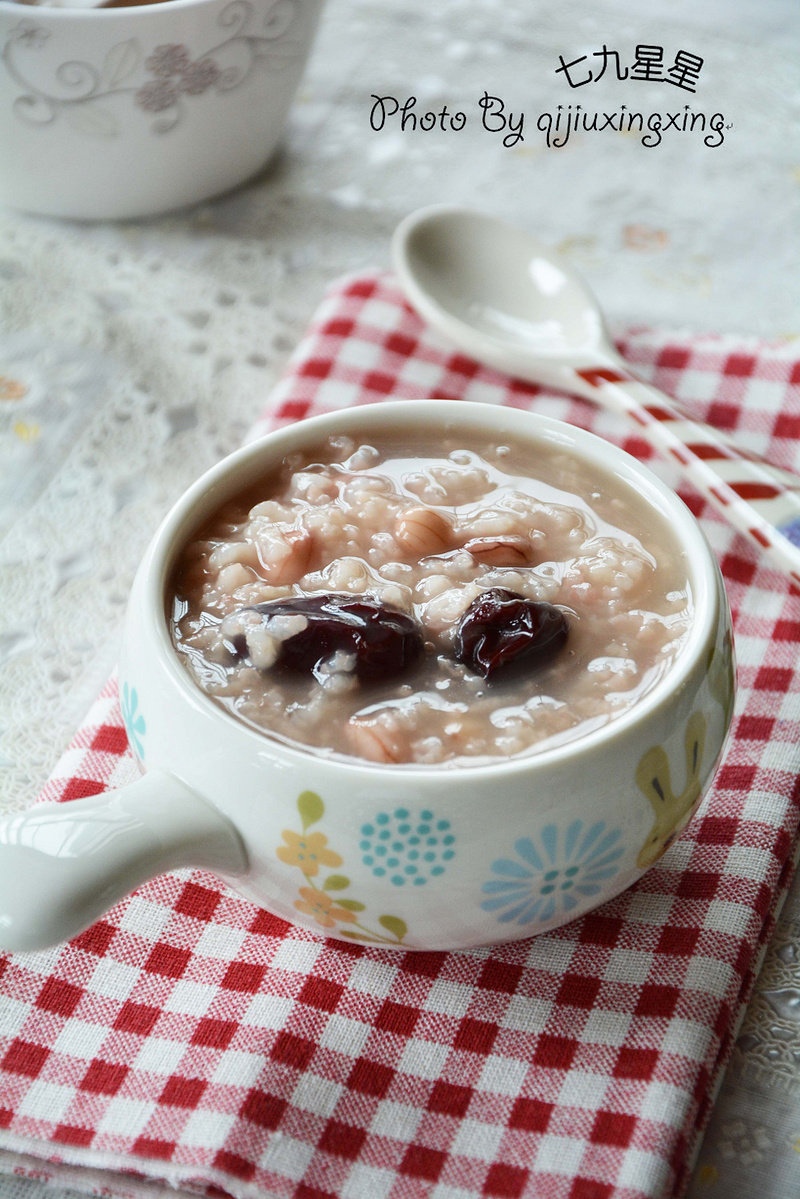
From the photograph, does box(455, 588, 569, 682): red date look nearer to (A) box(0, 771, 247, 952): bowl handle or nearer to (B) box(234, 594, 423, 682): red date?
(B) box(234, 594, 423, 682): red date

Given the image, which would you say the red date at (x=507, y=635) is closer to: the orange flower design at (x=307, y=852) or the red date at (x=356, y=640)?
the red date at (x=356, y=640)

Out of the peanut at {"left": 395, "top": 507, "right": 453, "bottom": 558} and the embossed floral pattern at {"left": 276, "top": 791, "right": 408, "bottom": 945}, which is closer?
the embossed floral pattern at {"left": 276, "top": 791, "right": 408, "bottom": 945}

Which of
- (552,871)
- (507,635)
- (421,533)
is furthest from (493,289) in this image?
(552,871)

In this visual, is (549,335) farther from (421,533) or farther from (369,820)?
(369,820)

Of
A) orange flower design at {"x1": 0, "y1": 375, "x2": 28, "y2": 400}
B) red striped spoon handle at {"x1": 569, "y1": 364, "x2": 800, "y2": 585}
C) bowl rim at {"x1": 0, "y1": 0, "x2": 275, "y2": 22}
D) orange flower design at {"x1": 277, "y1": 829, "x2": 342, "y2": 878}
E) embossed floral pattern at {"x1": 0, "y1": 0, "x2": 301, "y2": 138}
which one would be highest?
bowl rim at {"x1": 0, "y1": 0, "x2": 275, "y2": 22}

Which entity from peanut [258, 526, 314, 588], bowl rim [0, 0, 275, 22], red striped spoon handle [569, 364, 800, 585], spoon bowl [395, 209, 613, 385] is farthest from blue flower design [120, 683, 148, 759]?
bowl rim [0, 0, 275, 22]

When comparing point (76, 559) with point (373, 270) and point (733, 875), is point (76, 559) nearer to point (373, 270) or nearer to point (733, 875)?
point (373, 270)

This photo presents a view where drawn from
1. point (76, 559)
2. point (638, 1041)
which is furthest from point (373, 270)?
point (638, 1041)
